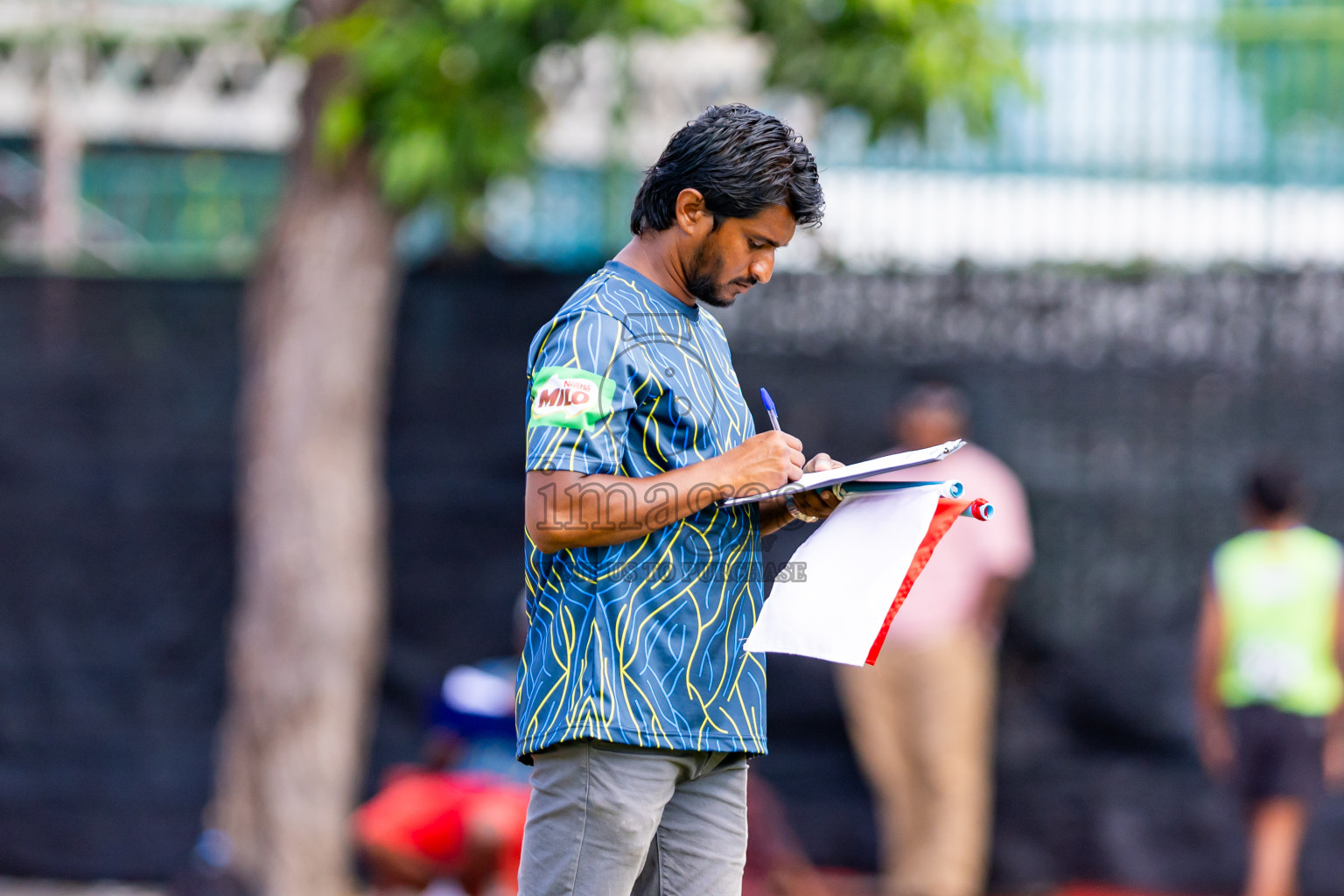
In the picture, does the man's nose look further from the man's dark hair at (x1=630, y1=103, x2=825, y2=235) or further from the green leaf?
the green leaf

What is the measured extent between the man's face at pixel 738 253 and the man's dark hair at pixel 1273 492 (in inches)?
140

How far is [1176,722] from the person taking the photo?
219 inches

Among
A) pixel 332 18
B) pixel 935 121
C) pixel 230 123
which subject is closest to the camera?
pixel 332 18

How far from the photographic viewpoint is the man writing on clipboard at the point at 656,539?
210 cm

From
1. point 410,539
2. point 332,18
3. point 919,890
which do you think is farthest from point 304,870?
point 332,18

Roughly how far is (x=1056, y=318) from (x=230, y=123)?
11.8 ft

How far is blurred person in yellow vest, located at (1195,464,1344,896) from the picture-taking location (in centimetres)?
518

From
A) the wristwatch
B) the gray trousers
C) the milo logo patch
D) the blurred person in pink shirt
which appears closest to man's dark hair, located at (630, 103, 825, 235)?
the milo logo patch

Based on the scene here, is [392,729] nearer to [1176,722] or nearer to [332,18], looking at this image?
[332,18]

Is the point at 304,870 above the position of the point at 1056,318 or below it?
below

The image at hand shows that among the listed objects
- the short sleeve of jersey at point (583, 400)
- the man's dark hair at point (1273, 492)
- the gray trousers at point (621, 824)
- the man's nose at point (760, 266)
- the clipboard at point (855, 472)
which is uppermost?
A: the man's nose at point (760, 266)

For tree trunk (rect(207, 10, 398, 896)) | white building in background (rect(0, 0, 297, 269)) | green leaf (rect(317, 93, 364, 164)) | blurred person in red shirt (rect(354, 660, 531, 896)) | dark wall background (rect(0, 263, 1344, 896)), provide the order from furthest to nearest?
white building in background (rect(0, 0, 297, 269))
dark wall background (rect(0, 263, 1344, 896))
tree trunk (rect(207, 10, 398, 896))
green leaf (rect(317, 93, 364, 164))
blurred person in red shirt (rect(354, 660, 531, 896))

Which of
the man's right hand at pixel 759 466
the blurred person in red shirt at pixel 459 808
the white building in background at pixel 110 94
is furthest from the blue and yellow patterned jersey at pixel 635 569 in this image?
the white building in background at pixel 110 94

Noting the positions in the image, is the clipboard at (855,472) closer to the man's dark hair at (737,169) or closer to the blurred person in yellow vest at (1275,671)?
the man's dark hair at (737,169)
